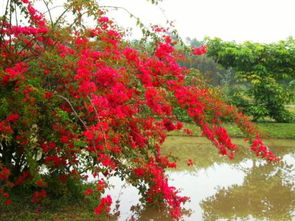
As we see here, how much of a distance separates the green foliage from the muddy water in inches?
174

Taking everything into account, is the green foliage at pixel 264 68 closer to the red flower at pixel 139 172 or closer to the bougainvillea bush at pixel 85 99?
the bougainvillea bush at pixel 85 99

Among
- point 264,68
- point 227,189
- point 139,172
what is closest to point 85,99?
point 139,172

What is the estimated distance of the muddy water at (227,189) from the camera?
17.9ft

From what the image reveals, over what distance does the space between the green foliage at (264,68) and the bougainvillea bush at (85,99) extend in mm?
8800

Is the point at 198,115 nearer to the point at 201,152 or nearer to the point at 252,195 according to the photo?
the point at 252,195

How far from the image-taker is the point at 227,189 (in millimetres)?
6582

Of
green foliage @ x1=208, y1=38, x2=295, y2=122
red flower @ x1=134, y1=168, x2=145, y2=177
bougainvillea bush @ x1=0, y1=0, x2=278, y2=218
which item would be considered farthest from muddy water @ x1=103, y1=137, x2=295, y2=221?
green foliage @ x1=208, y1=38, x2=295, y2=122

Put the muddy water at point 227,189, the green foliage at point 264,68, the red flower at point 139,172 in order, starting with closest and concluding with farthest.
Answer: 1. the red flower at point 139,172
2. the muddy water at point 227,189
3. the green foliage at point 264,68

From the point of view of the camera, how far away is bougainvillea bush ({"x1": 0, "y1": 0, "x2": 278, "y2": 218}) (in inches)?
158

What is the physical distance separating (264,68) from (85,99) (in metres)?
10.9

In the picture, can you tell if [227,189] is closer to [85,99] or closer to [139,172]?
[139,172]

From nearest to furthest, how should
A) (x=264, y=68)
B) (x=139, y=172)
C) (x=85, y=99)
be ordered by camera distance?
(x=85, y=99) → (x=139, y=172) → (x=264, y=68)

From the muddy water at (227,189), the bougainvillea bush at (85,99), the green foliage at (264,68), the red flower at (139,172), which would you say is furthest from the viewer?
the green foliage at (264,68)

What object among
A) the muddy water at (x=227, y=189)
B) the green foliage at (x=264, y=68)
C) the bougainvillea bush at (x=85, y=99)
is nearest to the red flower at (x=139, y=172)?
the bougainvillea bush at (x=85, y=99)
